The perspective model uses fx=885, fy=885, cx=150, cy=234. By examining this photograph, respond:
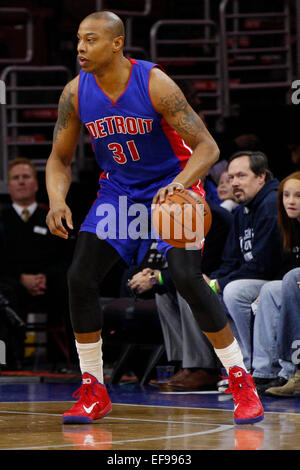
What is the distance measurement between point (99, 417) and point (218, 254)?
264 centimetres

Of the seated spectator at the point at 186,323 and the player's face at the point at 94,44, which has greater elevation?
the player's face at the point at 94,44

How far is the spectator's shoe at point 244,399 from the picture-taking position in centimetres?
406

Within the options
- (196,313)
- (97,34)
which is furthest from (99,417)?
(97,34)

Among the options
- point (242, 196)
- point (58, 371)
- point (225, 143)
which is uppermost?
point (225, 143)

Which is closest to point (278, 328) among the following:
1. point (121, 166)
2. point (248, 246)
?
point (248, 246)

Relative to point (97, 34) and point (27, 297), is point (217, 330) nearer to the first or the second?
point (97, 34)

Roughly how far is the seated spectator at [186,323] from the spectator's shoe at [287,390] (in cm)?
75

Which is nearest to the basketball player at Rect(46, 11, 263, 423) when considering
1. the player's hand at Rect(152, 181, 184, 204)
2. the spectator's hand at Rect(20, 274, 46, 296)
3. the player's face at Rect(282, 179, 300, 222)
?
the player's hand at Rect(152, 181, 184, 204)

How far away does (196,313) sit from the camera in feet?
13.5

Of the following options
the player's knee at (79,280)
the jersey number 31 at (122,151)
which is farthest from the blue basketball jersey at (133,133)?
the player's knee at (79,280)

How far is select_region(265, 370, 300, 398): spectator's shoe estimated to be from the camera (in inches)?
217

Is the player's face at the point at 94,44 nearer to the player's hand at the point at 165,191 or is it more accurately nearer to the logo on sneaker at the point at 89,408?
the player's hand at the point at 165,191

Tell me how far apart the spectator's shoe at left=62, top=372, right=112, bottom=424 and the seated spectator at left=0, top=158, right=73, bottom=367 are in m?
3.61

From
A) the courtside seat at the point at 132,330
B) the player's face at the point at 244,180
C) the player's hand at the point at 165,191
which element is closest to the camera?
the player's hand at the point at 165,191
